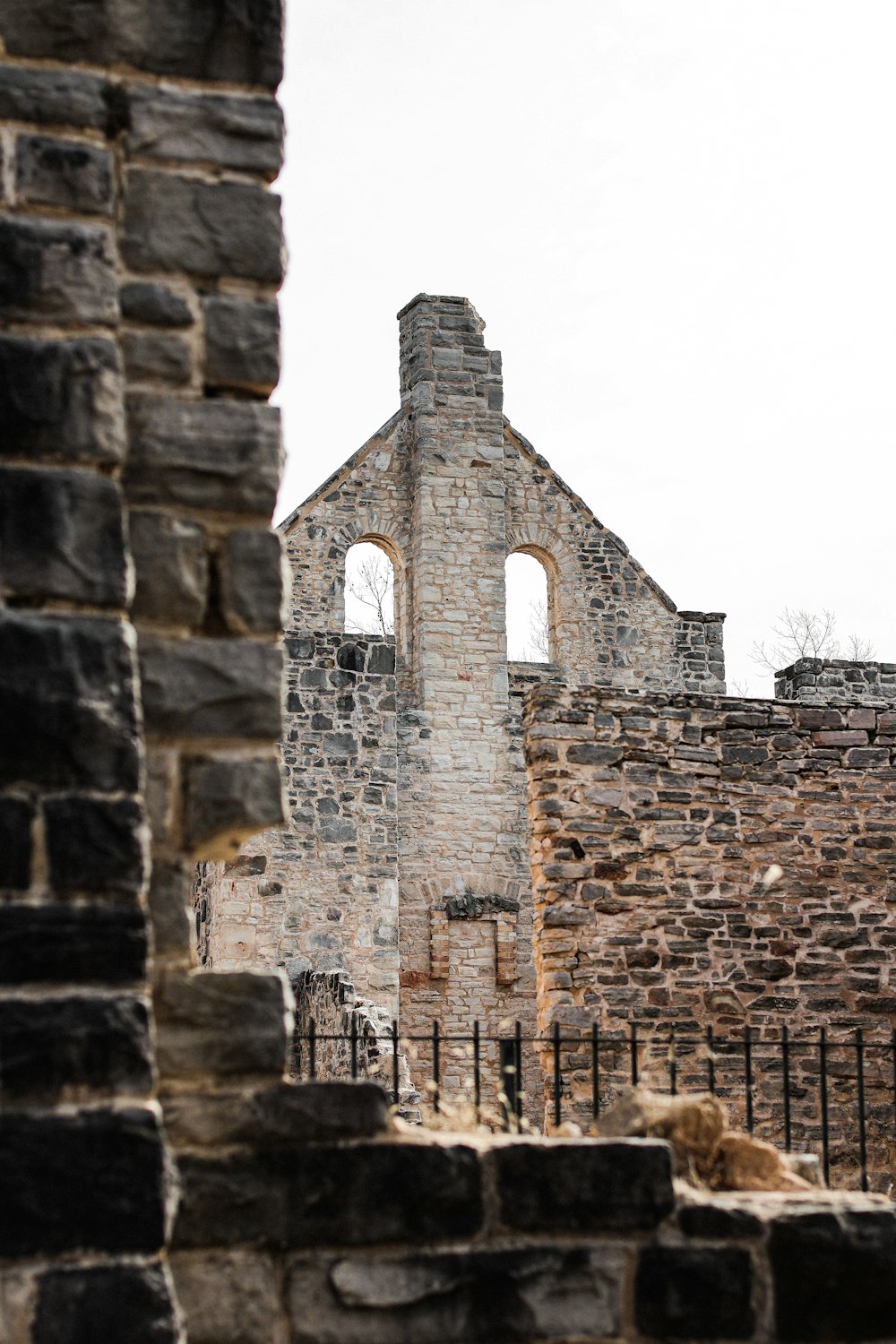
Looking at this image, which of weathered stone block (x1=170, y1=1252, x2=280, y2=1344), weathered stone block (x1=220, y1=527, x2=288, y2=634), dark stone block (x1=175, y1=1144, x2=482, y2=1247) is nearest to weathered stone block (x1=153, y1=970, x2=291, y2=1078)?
dark stone block (x1=175, y1=1144, x2=482, y2=1247)

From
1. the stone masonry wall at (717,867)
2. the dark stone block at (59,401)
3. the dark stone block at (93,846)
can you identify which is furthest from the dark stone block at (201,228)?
the stone masonry wall at (717,867)

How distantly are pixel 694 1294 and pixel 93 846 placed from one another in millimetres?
1842

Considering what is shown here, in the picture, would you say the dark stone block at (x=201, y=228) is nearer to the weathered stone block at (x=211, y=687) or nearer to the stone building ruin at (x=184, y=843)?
the stone building ruin at (x=184, y=843)

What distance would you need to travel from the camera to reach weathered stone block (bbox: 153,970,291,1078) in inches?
141

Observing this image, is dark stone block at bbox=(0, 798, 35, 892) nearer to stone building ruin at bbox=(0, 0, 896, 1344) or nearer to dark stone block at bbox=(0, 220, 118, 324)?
stone building ruin at bbox=(0, 0, 896, 1344)

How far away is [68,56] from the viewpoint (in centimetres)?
370

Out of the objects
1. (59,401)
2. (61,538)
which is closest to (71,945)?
(61,538)

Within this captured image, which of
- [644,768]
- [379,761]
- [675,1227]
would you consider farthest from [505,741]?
[675,1227]

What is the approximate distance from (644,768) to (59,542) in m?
6.82

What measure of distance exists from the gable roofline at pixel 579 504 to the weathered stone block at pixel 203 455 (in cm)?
1709

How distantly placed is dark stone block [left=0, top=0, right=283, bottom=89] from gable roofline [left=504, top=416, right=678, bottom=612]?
16.9 metres

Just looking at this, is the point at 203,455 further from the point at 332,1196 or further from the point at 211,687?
the point at 332,1196

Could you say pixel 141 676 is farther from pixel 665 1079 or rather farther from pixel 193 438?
pixel 665 1079

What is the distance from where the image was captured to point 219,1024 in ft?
11.8
